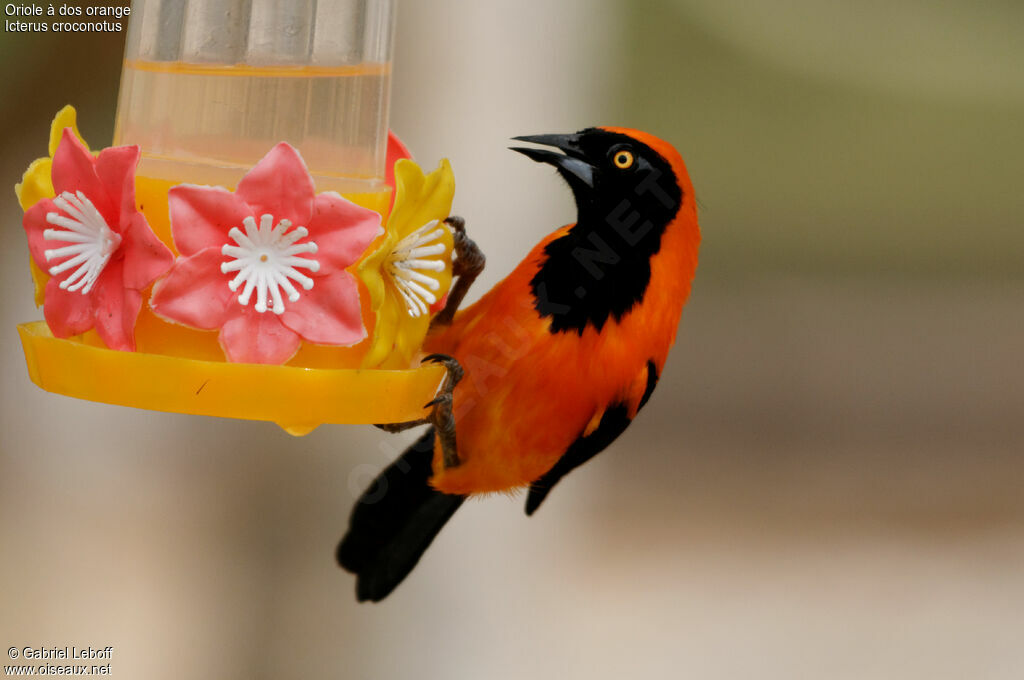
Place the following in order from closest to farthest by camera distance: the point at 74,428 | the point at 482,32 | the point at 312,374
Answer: the point at 312,374 < the point at 482,32 < the point at 74,428

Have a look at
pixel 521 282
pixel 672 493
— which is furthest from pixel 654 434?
pixel 521 282

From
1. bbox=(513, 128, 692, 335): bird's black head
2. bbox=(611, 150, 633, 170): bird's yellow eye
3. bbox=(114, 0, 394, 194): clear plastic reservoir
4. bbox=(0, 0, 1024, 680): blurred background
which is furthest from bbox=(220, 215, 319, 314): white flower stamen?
bbox=(0, 0, 1024, 680): blurred background

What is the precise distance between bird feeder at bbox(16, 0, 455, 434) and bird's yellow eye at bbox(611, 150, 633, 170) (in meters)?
0.36

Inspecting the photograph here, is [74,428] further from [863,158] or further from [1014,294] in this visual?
[1014,294]

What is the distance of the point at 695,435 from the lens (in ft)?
29.8

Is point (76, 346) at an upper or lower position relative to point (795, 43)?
lower

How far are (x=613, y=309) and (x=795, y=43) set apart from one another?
19.8 ft

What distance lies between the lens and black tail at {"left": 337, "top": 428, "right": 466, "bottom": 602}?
8.06 feet

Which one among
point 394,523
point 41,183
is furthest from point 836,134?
point 41,183

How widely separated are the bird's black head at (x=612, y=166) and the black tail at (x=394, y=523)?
0.79m

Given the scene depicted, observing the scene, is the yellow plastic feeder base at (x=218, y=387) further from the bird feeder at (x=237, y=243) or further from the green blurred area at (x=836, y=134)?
the green blurred area at (x=836, y=134)

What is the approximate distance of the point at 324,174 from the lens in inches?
69.7

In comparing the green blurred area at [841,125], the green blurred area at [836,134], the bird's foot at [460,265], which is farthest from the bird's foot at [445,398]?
the green blurred area at [836,134]

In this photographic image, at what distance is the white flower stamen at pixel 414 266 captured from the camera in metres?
1.62
